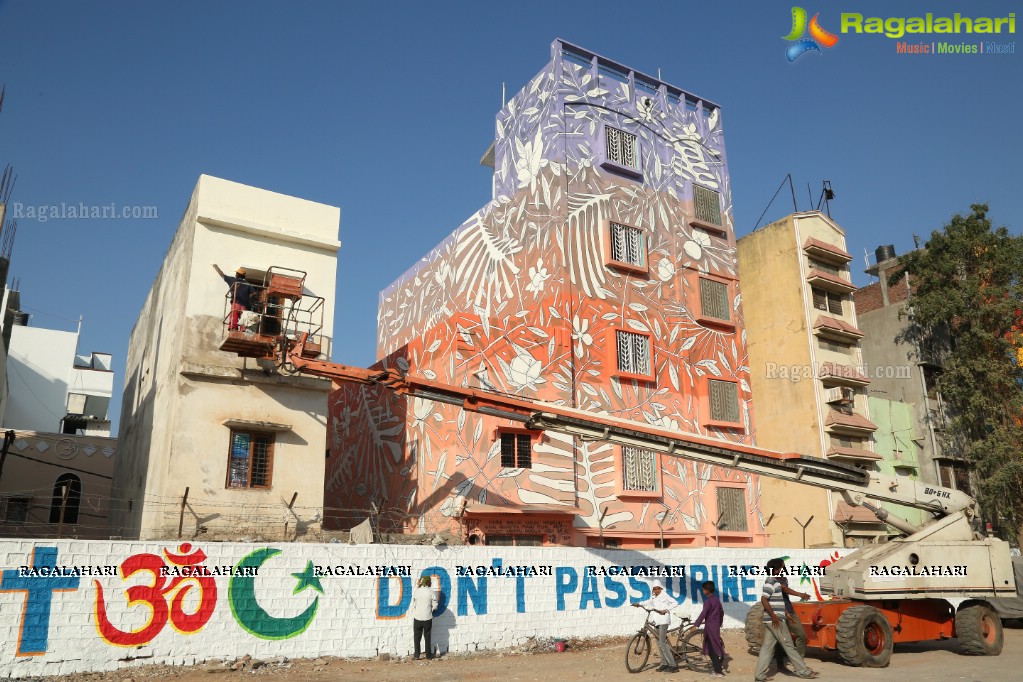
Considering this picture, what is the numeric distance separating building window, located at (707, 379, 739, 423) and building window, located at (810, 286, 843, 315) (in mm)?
6806

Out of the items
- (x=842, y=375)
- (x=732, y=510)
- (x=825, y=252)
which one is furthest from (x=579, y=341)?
(x=825, y=252)

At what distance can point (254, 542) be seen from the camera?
55.3 feet

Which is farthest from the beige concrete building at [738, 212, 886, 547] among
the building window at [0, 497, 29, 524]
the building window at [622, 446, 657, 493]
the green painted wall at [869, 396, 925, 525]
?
the building window at [0, 497, 29, 524]

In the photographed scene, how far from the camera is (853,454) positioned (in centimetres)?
3422

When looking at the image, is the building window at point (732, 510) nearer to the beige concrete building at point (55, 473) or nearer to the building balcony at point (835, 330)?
the building balcony at point (835, 330)

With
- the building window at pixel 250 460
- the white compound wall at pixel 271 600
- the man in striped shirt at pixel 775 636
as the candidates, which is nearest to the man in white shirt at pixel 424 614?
the white compound wall at pixel 271 600

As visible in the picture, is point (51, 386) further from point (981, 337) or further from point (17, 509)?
point (981, 337)

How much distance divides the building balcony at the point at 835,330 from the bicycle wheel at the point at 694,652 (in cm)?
2225

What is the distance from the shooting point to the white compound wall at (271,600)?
1460 centimetres

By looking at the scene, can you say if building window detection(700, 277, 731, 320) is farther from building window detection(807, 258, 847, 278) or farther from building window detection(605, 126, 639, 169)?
building window detection(605, 126, 639, 169)

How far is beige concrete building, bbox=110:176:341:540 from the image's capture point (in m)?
20.5

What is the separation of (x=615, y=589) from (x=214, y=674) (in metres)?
10.5

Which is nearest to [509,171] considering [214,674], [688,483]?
[688,483]

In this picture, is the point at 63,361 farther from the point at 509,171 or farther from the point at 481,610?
the point at 481,610
